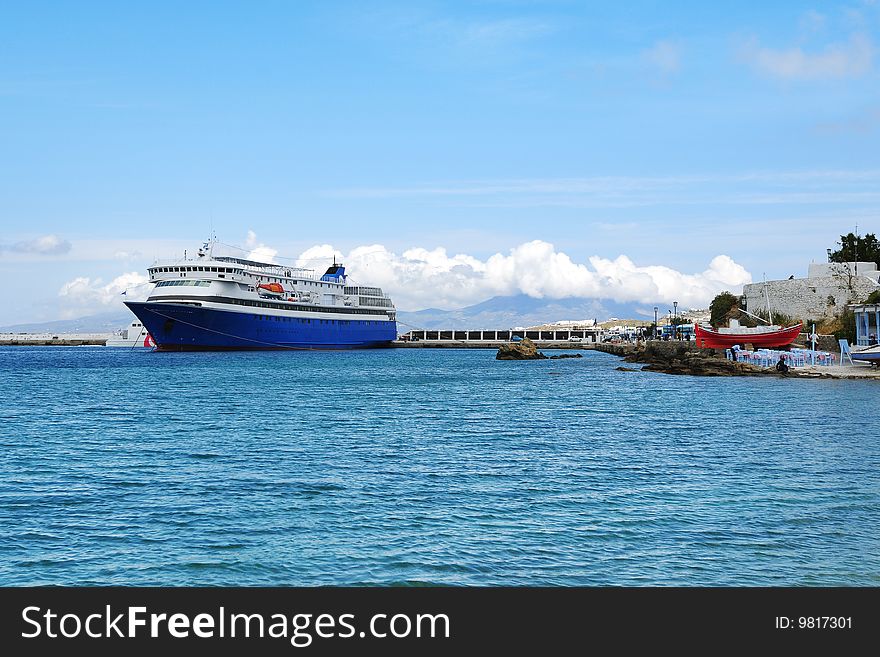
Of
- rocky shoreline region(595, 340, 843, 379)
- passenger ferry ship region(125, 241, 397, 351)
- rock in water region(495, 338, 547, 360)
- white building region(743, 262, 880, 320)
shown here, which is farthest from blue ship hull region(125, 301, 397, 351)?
white building region(743, 262, 880, 320)

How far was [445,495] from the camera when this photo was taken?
1517cm

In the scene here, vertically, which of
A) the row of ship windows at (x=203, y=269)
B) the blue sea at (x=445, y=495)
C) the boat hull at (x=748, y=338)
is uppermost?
the row of ship windows at (x=203, y=269)

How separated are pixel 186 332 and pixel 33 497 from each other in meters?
76.2

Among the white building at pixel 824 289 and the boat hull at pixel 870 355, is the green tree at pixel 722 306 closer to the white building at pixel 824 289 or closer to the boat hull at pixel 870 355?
the white building at pixel 824 289

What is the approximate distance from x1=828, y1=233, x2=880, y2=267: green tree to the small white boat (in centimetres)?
10000

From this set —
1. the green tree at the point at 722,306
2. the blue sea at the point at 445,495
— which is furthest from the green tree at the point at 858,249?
the blue sea at the point at 445,495

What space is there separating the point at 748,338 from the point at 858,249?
27.3 meters

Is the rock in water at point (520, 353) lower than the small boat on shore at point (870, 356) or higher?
lower

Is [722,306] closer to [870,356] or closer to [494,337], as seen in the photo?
[870,356]

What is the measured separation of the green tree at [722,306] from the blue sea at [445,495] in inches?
2167

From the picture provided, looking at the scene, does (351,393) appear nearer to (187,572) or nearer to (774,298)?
(187,572)

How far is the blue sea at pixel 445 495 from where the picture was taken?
1073 cm

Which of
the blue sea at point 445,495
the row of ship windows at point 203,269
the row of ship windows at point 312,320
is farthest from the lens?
the row of ship windows at point 312,320
